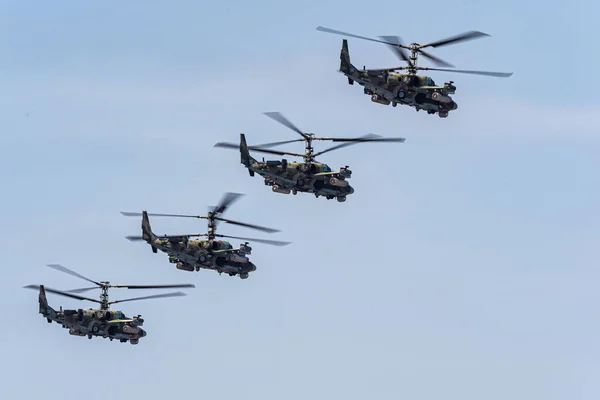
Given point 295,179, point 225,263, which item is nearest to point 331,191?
point 295,179

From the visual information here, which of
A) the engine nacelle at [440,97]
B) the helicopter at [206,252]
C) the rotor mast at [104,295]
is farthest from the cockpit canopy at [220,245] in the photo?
the engine nacelle at [440,97]

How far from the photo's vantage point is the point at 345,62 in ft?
525

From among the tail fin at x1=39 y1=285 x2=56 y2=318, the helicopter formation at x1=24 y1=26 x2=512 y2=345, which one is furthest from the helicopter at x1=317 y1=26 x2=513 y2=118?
the tail fin at x1=39 y1=285 x2=56 y2=318

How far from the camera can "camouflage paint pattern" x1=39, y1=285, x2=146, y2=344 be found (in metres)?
176

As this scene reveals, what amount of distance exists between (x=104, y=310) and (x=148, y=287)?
5.43m

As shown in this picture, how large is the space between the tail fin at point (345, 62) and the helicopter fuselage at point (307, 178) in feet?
31.1

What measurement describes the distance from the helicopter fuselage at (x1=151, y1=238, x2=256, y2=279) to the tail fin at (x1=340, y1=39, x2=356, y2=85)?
23.0 m

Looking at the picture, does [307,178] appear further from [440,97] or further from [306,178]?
[440,97]

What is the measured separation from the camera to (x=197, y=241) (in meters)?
171

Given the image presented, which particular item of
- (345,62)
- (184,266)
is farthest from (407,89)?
(184,266)

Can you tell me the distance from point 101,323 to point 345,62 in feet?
135

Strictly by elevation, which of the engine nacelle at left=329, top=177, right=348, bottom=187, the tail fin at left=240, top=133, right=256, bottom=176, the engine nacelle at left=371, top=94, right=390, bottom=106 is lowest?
the engine nacelle at left=329, top=177, right=348, bottom=187

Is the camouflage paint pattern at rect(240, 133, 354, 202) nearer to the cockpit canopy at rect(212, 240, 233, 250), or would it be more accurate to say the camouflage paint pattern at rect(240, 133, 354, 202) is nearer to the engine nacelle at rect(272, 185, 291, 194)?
the engine nacelle at rect(272, 185, 291, 194)

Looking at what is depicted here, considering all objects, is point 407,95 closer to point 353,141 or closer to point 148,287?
point 353,141
